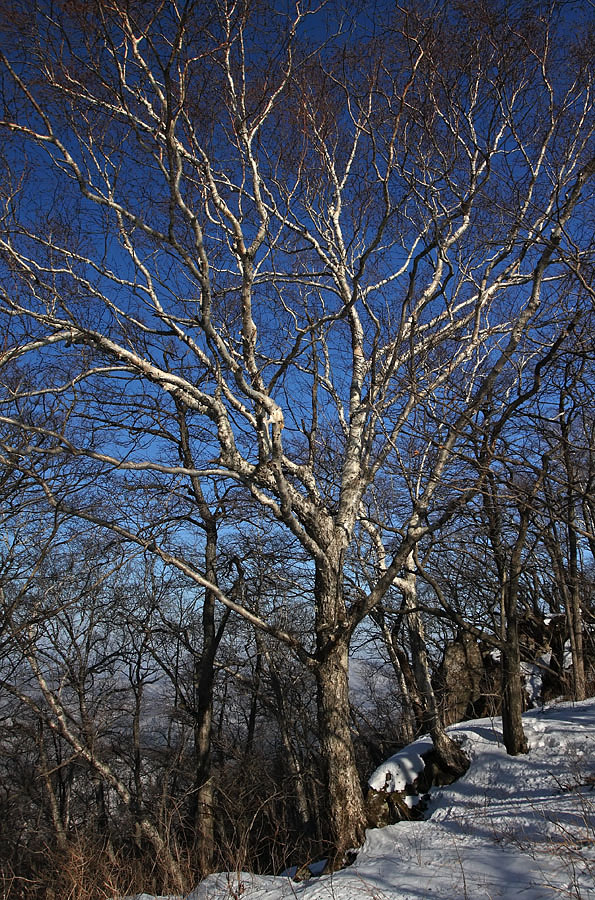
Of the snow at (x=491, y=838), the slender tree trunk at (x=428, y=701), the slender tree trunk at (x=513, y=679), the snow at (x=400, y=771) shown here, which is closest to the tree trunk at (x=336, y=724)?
the snow at (x=491, y=838)

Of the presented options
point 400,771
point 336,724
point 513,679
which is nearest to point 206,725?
point 400,771

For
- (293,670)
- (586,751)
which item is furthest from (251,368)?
(293,670)

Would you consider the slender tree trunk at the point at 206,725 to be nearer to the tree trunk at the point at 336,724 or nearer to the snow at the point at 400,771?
the snow at the point at 400,771

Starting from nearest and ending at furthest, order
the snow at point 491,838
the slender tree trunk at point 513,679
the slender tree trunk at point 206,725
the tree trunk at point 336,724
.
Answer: the snow at point 491,838 → the tree trunk at point 336,724 → the slender tree trunk at point 513,679 → the slender tree trunk at point 206,725

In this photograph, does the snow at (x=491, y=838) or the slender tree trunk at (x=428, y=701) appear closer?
the snow at (x=491, y=838)

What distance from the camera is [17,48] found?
490 cm

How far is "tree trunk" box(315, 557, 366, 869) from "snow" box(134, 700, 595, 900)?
225 mm

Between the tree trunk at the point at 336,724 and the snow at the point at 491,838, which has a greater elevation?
the tree trunk at the point at 336,724

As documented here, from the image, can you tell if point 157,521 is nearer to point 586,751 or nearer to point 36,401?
point 36,401

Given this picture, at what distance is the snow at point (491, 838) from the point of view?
360 cm

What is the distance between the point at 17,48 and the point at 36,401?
352 centimetres

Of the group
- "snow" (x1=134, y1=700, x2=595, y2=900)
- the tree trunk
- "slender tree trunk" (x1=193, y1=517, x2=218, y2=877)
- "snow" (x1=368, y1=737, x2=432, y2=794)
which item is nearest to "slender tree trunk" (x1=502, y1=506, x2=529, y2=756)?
"snow" (x1=134, y1=700, x2=595, y2=900)

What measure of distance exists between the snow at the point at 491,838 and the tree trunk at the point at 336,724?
0.74ft

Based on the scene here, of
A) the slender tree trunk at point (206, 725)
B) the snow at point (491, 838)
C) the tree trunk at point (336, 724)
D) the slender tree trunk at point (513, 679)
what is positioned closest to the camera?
the snow at point (491, 838)
